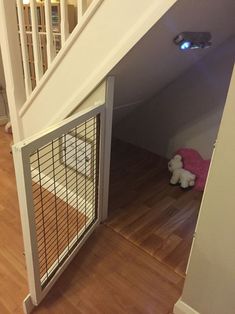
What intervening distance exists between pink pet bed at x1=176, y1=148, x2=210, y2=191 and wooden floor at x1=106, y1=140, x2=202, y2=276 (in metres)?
0.12

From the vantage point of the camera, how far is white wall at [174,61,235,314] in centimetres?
87

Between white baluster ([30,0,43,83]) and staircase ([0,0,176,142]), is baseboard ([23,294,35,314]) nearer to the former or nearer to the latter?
staircase ([0,0,176,142])

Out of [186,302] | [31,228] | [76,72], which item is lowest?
[186,302]

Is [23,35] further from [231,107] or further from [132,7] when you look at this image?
[231,107]

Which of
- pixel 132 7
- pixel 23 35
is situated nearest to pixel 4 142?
pixel 23 35

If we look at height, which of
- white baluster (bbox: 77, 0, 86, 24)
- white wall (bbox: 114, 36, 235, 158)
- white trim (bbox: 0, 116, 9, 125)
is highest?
white baluster (bbox: 77, 0, 86, 24)

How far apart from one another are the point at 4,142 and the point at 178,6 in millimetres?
2341

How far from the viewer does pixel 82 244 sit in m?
1.58

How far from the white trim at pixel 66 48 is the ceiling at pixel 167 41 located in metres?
0.25

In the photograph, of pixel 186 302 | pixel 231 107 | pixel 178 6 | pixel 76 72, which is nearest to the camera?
pixel 231 107

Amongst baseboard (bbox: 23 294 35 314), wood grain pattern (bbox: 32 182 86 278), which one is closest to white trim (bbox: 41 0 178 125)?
wood grain pattern (bbox: 32 182 86 278)

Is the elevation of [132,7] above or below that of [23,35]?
above

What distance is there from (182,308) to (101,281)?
1.38ft

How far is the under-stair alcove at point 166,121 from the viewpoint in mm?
1201
